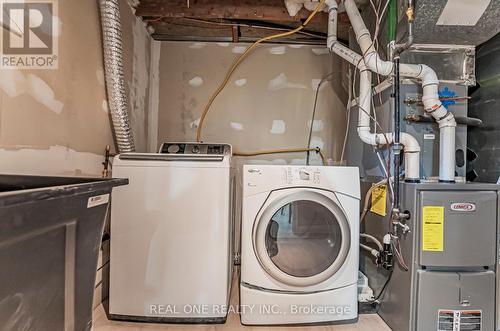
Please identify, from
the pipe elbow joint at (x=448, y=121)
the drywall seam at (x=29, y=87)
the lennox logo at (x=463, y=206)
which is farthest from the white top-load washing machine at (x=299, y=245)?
the drywall seam at (x=29, y=87)

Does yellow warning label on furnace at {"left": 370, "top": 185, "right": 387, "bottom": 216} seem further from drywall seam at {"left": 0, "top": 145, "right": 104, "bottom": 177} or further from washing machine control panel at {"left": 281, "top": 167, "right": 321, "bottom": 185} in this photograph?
drywall seam at {"left": 0, "top": 145, "right": 104, "bottom": 177}

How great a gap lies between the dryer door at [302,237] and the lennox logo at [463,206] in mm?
558

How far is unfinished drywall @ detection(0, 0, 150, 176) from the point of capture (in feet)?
4.00

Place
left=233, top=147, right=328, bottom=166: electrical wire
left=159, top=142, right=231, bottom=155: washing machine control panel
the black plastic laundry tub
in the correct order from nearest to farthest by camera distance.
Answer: the black plastic laundry tub < left=159, top=142, right=231, bottom=155: washing machine control panel < left=233, top=147, right=328, bottom=166: electrical wire

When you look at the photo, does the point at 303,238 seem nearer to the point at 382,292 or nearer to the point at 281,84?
the point at 382,292

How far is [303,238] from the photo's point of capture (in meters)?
1.74

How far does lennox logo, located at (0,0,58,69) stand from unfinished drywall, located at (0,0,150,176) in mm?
39

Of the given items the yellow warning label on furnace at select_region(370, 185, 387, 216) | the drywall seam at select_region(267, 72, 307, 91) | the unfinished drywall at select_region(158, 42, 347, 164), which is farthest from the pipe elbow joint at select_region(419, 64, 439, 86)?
the drywall seam at select_region(267, 72, 307, 91)

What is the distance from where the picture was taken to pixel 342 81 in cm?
280

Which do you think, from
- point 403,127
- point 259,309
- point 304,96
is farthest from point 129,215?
point 304,96

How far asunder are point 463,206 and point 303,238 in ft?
2.86

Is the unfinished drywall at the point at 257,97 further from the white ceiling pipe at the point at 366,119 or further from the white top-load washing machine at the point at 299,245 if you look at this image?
the white top-load washing machine at the point at 299,245

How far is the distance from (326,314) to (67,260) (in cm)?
147

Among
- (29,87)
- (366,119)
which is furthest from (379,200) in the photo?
(29,87)
